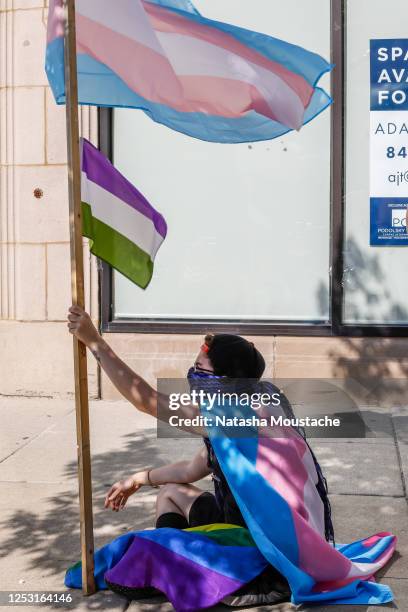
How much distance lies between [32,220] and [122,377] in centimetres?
521

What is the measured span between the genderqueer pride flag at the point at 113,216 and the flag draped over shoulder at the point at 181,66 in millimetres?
414

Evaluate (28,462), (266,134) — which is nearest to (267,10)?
(266,134)

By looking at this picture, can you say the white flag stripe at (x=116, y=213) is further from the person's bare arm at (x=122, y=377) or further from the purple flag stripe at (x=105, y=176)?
the person's bare arm at (x=122, y=377)

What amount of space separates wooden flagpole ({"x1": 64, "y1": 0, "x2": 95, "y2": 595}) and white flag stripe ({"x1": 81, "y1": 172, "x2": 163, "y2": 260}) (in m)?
0.26

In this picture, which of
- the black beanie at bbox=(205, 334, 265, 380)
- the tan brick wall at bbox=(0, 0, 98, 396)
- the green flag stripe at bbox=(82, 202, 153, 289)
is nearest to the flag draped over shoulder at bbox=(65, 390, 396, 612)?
the black beanie at bbox=(205, 334, 265, 380)

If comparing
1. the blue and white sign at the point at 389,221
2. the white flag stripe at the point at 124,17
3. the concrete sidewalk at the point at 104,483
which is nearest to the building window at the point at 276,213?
Answer: the blue and white sign at the point at 389,221

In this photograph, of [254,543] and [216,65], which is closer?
[254,543]

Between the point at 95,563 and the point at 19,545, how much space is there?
0.79 metres

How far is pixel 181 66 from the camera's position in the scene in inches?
185

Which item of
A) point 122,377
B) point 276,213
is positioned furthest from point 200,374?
point 276,213

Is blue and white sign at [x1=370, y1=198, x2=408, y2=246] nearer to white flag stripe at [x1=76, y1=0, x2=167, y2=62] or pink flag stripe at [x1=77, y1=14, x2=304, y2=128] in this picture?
pink flag stripe at [x1=77, y1=14, x2=304, y2=128]

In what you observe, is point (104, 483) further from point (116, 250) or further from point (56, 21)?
point (56, 21)

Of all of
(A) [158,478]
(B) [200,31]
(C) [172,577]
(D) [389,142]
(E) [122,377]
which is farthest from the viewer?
(D) [389,142]

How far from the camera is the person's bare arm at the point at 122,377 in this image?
13.0 ft
